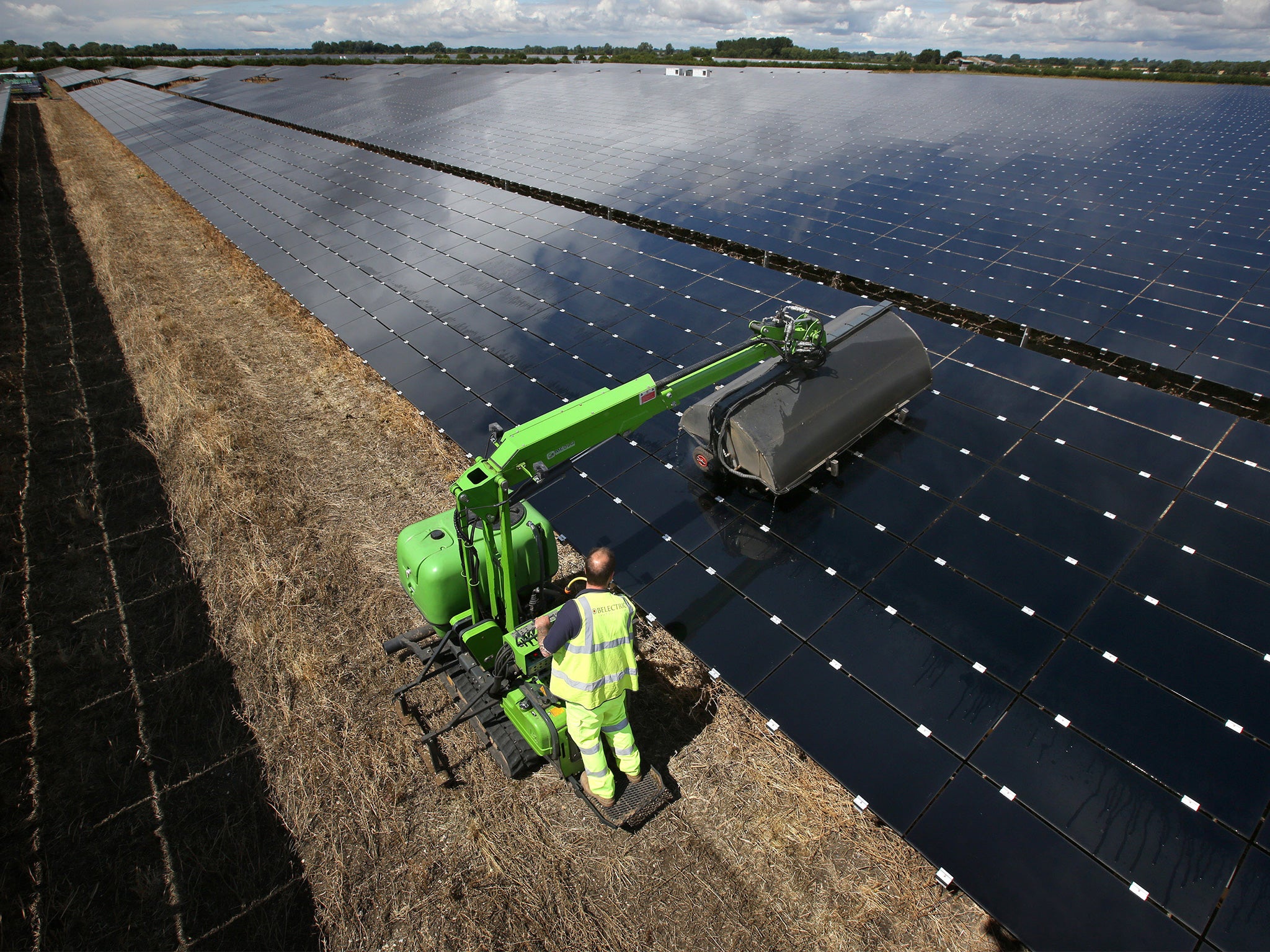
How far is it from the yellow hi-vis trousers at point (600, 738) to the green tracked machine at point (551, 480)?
0.76 feet

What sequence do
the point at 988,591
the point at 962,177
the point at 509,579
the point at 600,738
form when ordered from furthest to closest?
the point at 962,177
the point at 988,591
the point at 509,579
the point at 600,738

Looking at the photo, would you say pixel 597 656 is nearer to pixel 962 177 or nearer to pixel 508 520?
pixel 508 520

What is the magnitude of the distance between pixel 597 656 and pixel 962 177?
2044 cm

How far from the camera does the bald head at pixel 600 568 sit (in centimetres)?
504

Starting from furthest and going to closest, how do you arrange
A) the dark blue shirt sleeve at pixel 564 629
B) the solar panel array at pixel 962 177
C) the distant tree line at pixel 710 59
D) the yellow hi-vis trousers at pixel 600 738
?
the distant tree line at pixel 710 59, the solar panel array at pixel 962 177, the yellow hi-vis trousers at pixel 600 738, the dark blue shirt sleeve at pixel 564 629

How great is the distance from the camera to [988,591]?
702 centimetres

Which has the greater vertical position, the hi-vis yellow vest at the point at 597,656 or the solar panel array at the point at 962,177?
the solar panel array at the point at 962,177

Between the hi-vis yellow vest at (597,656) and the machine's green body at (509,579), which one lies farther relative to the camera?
the machine's green body at (509,579)

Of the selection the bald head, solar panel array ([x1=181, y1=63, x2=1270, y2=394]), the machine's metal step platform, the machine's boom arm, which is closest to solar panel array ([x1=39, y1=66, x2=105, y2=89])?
solar panel array ([x1=181, y1=63, x2=1270, y2=394])

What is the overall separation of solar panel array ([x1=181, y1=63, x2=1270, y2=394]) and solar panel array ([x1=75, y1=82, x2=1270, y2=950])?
3.04m

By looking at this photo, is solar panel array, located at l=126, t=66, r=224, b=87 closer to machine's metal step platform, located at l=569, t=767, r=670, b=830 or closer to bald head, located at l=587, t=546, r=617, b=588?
bald head, located at l=587, t=546, r=617, b=588

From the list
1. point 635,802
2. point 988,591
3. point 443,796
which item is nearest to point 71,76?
point 443,796

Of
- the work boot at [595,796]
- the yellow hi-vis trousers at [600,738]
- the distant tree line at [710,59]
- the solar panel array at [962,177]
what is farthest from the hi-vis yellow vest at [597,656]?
the distant tree line at [710,59]

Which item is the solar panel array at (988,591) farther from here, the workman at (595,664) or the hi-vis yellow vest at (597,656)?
the hi-vis yellow vest at (597,656)
